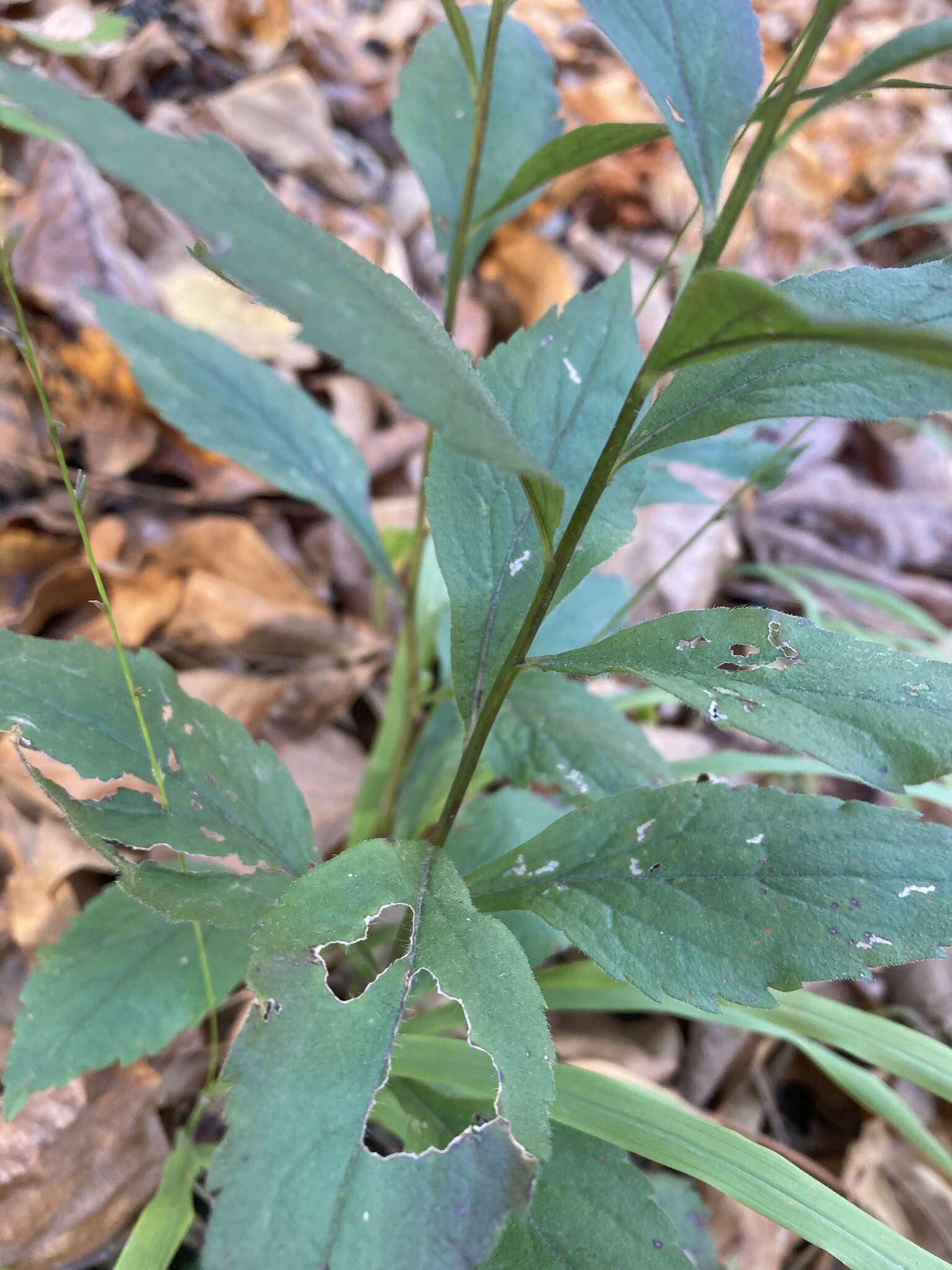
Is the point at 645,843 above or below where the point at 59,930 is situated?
above

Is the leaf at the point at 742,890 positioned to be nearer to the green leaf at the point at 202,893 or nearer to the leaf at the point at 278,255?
the green leaf at the point at 202,893

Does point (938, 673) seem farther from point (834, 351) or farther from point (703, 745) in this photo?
point (703, 745)

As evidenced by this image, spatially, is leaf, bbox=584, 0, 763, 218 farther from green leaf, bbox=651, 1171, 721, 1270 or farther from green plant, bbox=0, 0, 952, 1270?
green leaf, bbox=651, 1171, 721, 1270

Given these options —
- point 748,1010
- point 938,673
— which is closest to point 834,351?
point 938,673

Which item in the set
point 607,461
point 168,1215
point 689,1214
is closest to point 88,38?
point 607,461

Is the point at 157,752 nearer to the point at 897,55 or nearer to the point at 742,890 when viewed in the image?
the point at 742,890

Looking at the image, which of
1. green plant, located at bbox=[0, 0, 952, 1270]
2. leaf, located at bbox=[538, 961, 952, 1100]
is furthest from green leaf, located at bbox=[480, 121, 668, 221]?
leaf, located at bbox=[538, 961, 952, 1100]
